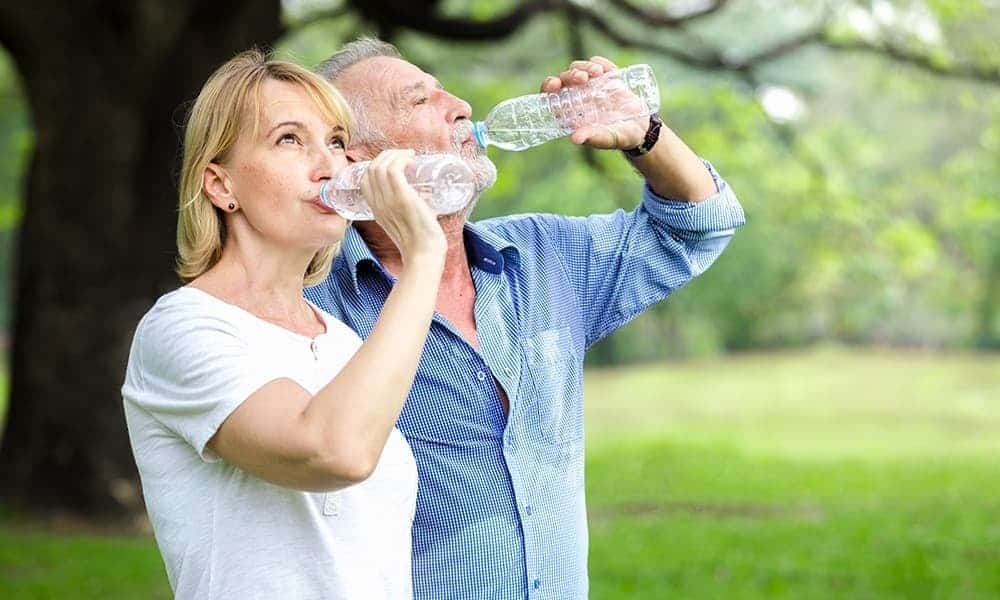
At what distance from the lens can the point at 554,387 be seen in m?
2.89

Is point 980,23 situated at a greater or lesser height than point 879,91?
greater

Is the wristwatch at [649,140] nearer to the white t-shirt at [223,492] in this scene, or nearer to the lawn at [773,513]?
the white t-shirt at [223,492]

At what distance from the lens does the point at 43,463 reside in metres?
9.15

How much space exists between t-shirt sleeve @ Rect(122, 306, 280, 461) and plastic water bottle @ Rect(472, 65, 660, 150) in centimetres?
100

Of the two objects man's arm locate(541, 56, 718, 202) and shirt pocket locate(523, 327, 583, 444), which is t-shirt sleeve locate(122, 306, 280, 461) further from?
man's arm locate(541, 56, 718, 202)

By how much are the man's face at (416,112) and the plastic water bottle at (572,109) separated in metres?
0.04

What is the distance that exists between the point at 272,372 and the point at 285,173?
1.19 feet

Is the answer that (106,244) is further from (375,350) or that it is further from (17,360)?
(375,350)

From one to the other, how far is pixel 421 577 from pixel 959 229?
16.7m

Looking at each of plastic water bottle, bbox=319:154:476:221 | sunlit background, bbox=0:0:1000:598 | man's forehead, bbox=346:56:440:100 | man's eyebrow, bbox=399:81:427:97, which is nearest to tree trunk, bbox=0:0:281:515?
sunlit background, bbox=0:0:1000:598

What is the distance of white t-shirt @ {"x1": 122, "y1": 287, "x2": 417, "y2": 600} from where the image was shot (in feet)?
6.59

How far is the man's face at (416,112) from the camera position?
2.93 m

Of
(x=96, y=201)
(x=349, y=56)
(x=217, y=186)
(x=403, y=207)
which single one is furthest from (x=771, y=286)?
(x=403, y=207)

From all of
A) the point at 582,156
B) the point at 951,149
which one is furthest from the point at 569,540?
the point at 951,149
